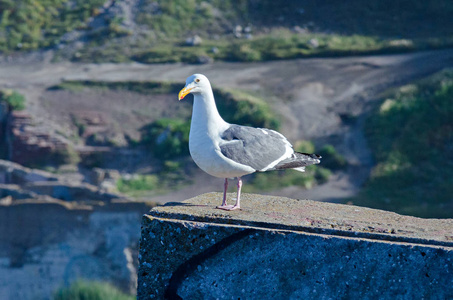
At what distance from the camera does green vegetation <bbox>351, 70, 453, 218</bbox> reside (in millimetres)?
19453

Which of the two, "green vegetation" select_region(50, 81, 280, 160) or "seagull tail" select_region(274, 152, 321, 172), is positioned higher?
"seagull tail" select_region(274, 152, 321, 172)

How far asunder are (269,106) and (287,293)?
2243 cm

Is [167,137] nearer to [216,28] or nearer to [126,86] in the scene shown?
[126,86]

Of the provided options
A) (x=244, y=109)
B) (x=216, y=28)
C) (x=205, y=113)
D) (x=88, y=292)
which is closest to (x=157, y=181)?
(x=244, y=109)

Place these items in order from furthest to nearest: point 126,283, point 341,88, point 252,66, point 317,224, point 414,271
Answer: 1. point 252,66
2. point 341,88
3. point 126,283
4. point 317,224
5. point 414,271

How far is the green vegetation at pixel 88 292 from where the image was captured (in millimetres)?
13844

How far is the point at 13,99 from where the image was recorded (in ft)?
88.1

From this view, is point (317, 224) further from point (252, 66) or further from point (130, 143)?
point (252, 66)

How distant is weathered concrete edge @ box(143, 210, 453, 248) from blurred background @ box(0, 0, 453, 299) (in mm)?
10464

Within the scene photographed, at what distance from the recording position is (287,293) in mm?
3730

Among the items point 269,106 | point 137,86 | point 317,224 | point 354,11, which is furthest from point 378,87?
point 317,224

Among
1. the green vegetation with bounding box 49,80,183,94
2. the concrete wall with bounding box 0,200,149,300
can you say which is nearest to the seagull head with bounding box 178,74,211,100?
the concrete wall with bounding box 0,200,149,300

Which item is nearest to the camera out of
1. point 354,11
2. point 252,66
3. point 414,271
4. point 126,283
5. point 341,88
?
point 414,271

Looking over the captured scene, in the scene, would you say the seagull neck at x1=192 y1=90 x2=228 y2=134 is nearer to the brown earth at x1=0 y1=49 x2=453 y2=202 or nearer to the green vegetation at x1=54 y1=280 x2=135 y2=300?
the green vegetation at x1=54 y1=280 x2=135 y2=300
